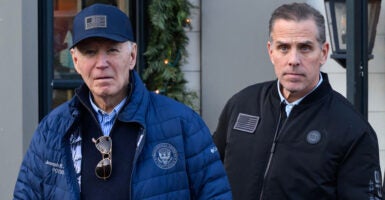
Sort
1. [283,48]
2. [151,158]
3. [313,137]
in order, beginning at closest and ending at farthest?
[151,158], [313,137], [283,48]

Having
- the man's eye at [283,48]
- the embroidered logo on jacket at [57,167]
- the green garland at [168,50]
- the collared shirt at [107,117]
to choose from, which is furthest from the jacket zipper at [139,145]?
the green garland at [168,50]

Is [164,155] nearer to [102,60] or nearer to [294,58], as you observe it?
[102,60]

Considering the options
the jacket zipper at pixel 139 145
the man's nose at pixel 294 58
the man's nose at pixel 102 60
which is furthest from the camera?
the man's nose at pixel 294 58

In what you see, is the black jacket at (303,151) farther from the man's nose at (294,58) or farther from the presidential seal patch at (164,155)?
the presidential seal patch at (164,155)

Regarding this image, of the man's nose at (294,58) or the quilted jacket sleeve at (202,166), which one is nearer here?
the quilted jacket sleeve at (202,166)

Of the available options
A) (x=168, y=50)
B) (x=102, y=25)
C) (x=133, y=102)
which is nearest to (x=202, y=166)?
(x=133, y=102)

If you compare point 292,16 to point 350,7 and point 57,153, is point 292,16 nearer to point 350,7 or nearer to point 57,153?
point 57,153

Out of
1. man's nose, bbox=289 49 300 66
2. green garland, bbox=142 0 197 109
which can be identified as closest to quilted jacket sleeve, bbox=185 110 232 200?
man's nose, bbox=289 49 300 66

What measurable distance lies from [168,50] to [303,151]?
3.26 m

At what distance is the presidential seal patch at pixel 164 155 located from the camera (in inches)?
112

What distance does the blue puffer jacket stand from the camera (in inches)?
112

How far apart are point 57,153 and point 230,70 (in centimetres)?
377

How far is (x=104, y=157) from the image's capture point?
2863 millimetres

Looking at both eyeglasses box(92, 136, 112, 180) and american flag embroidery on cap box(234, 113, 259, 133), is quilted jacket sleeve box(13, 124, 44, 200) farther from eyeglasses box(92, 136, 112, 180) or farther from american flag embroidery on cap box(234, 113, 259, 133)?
american flag embroidery on cap box(234, 113, 259, 133)
